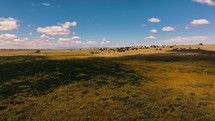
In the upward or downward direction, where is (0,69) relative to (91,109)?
upward

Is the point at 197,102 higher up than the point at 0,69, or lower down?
lower down

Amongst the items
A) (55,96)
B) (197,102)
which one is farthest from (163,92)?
(55,96)

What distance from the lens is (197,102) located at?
32500mm

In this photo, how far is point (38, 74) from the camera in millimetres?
48500

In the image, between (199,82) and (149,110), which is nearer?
(149,110)

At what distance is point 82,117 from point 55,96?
8892 mm

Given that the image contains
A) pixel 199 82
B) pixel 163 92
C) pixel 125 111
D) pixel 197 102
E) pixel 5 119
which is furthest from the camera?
pixel 199 82

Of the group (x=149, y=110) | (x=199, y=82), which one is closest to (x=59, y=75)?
(x=149, y=110)

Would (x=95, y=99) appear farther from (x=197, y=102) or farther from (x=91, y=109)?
(x=197, y=102)

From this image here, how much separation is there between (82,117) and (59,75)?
22.9 meters

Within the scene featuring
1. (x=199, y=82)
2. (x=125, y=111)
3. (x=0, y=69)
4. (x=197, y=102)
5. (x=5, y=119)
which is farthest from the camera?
(x=0, y=69)

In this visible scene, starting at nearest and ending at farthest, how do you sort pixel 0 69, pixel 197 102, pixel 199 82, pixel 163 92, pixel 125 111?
pixel 125 111 → pixel 197 102 → pixel 163 92 → pixel 199 82 → pixel 0 69

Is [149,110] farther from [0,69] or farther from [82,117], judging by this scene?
[0,69]

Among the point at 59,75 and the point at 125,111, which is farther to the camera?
the point at 59,75
